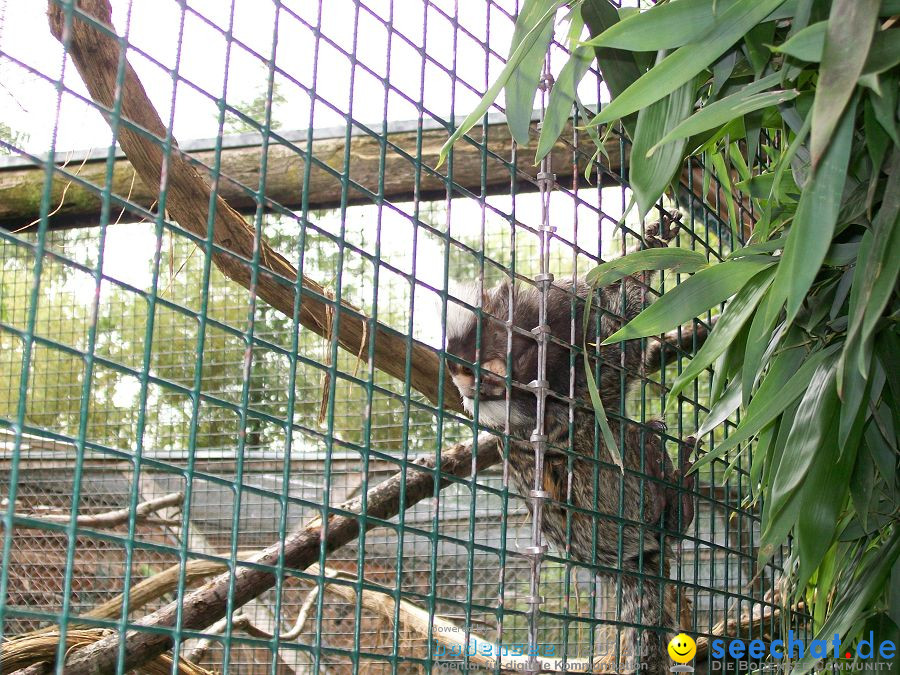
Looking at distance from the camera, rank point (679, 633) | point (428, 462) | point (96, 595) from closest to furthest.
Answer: point (679, 633) → point (428, 462) → point (96, 595)

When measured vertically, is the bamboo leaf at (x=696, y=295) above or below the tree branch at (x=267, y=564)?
above

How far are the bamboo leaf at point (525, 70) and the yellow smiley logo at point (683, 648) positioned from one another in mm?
1192

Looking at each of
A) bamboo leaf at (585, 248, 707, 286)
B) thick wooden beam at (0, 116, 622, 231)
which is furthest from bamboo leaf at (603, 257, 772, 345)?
thick wooden beam at (0, 116, 622, 231)

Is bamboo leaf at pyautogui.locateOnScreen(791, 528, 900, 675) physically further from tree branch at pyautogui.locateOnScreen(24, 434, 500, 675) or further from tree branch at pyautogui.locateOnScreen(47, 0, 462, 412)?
tree branch at pyautogui.locateOnScreen(47, 0, 462, 412)

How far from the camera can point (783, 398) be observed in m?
1.49

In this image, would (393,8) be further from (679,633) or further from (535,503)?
(679,633)

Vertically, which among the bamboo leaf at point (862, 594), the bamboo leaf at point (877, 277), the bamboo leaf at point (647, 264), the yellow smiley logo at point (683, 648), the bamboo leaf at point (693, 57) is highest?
the bamboo leaf at point (693, 57)

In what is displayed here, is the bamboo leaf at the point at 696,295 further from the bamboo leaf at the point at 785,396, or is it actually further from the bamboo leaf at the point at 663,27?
the bamboo leaf at the point at 663,27

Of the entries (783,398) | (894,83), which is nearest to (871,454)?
(783,398)

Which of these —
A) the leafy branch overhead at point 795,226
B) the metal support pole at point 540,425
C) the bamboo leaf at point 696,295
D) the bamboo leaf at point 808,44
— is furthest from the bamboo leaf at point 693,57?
the metal support pole at point 540,425

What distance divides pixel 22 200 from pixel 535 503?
2378mm

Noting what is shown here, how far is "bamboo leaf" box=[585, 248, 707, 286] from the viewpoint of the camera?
171 cm

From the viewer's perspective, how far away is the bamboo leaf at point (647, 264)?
5.60 ft

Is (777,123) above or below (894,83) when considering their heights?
above
